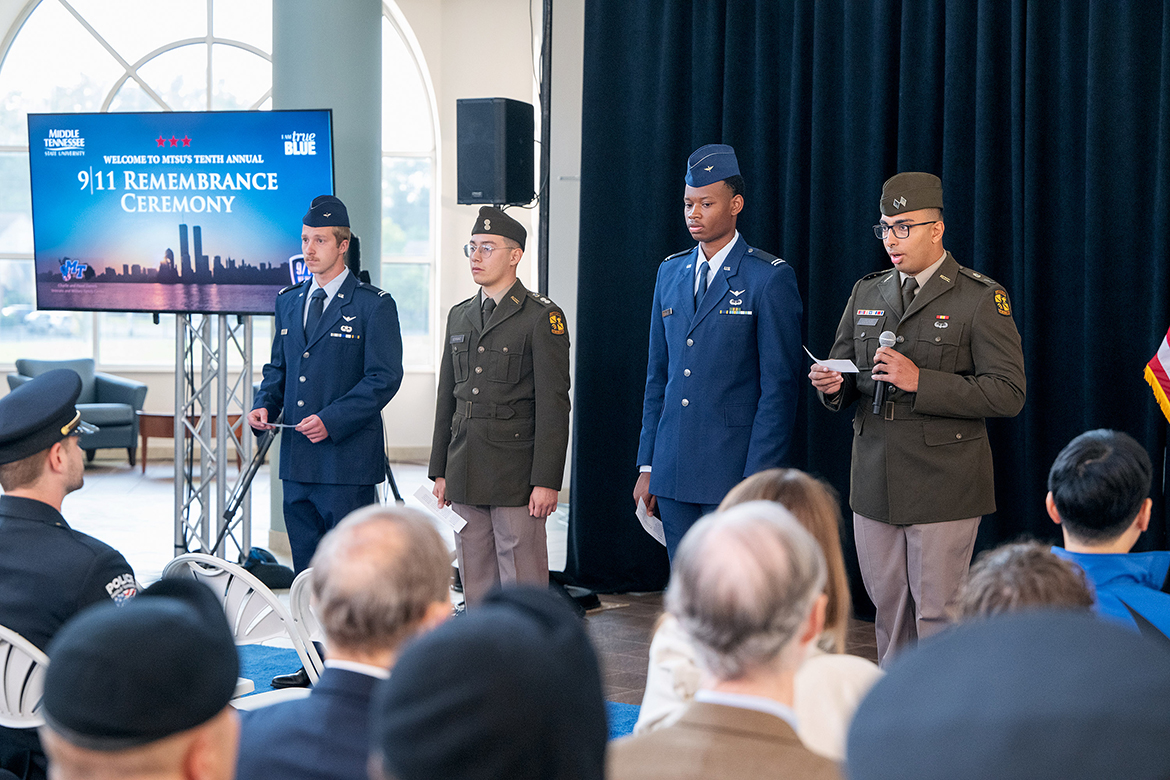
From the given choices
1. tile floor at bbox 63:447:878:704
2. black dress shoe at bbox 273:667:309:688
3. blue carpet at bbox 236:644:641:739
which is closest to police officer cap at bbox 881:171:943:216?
tile floor at bbox 63:447:878:704

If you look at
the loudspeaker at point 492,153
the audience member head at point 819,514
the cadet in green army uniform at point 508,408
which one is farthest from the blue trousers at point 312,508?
the audience member head at point 819,514

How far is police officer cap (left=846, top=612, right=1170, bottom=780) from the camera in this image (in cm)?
52

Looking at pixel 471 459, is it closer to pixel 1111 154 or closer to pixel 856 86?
A: pixel 856 86

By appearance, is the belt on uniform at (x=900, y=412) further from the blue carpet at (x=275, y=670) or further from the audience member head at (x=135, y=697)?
the audience member head at (x=135, y=697)

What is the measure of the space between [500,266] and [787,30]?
5.45 ft

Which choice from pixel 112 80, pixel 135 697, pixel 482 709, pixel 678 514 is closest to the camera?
pixel 482 709

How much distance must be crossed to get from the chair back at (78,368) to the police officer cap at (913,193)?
26.4 ft

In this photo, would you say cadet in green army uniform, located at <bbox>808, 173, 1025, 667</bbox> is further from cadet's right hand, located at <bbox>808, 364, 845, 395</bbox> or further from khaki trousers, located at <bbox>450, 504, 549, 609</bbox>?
khaki trousers, located at <bbox>450, 504, 549, 609</bbox>

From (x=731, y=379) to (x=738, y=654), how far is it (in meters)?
2.40

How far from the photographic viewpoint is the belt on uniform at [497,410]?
156 inches

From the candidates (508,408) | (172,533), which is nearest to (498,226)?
(508,408)

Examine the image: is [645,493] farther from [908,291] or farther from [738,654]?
[738,654]

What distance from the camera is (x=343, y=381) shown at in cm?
407

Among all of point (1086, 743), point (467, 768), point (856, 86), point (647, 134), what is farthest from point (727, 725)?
point (647, 134)
